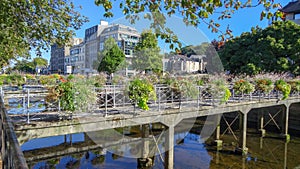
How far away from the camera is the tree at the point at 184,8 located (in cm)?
258

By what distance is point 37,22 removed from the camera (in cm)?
448

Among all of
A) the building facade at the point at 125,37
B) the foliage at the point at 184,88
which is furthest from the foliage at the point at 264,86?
the building facade at the point at 125,37

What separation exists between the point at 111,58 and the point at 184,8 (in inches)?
818

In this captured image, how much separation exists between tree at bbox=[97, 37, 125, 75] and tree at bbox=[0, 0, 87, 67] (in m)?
17.0

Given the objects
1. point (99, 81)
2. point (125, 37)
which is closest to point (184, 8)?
point (99, 81)

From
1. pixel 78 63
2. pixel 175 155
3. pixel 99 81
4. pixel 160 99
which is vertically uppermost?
pixel 78 63

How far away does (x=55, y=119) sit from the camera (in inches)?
197

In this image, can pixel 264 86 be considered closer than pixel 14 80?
Yes

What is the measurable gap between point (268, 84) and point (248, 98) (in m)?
1.37

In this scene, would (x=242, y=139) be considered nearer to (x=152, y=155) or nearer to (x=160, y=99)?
(x=152, y=155)

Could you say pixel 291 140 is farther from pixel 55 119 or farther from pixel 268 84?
pixel 55 119

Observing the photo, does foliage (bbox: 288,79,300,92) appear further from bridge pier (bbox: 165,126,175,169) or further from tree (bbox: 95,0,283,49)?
tree (bbox: 95,0,283,49)

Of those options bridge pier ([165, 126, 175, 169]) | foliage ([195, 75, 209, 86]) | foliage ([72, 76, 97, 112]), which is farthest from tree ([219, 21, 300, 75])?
foliage ([72, 76, 97, 112])

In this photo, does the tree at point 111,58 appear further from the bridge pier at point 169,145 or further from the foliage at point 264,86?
the bridge pier at point 169,145
